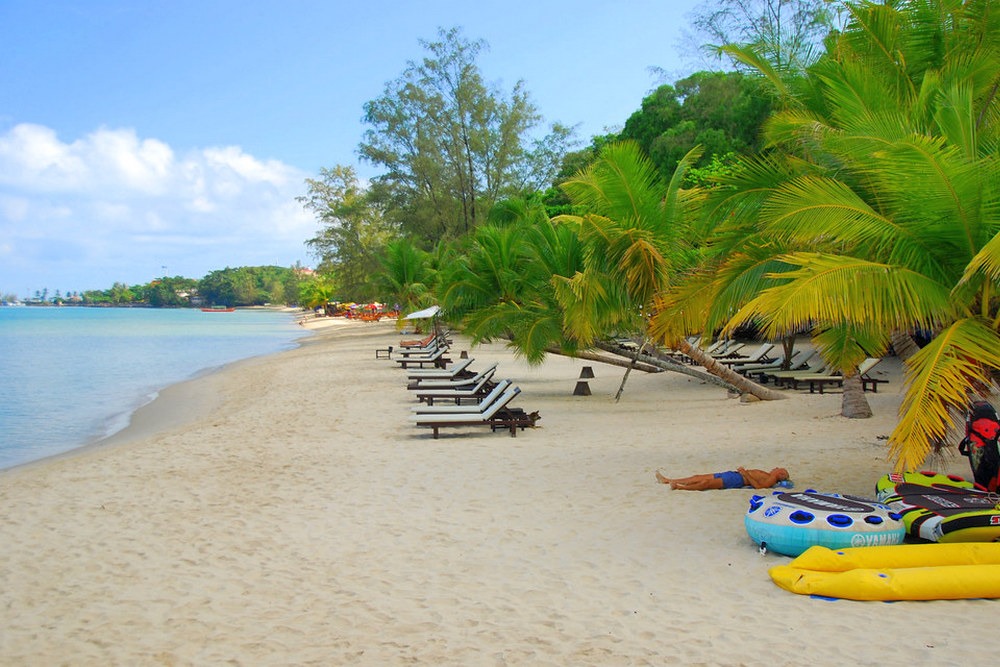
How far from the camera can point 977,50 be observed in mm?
6441

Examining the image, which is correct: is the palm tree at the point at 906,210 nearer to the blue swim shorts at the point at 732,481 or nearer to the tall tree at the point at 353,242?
the blue swim shorts at the point at 732,481

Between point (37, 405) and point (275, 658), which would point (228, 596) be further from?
point (37, 405)

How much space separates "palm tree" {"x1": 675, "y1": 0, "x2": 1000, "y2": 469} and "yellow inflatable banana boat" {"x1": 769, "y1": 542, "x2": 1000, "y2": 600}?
1.97 ft

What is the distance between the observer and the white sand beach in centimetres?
383

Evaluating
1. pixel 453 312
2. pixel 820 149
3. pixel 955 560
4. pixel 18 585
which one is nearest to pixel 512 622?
pixel 955 560

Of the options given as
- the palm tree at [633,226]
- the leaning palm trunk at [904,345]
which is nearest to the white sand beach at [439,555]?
the leaning palm trunk at [904,345]

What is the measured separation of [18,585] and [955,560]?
5650 millimetres

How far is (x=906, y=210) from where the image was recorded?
18.0ft

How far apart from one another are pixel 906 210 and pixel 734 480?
2.62 metres

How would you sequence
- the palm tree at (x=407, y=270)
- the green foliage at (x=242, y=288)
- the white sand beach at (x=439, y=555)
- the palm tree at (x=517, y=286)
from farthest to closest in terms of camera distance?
the green foliage at (x=242, y=288), the palm tree at (x=407, y=270), the palm tree at (x=517, y=286), the white sand beach at (x=439, y=555)

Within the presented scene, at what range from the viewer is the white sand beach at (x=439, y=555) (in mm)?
3830

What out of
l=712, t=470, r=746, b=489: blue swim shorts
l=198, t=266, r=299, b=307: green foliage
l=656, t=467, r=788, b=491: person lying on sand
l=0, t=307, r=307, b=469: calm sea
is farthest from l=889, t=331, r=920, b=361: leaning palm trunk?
l=198, t=266, r=299, b=307: green foliage

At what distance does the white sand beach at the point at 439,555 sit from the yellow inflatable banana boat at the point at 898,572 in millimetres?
95

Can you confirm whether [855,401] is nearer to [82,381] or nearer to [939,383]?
[939,383]
